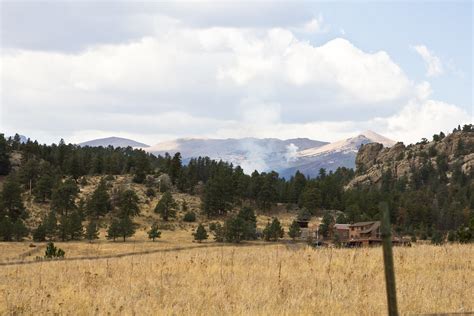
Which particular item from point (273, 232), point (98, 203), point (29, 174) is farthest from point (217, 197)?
point (29, 174)

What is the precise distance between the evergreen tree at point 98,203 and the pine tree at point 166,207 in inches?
475

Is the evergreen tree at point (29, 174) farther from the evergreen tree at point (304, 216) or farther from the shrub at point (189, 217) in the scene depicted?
the evergreen tree at point (304, 216)

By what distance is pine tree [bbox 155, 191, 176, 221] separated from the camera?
122188 millimetres

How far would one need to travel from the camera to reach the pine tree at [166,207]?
12219 centimetres

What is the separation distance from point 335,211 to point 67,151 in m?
84.0

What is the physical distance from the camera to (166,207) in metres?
123

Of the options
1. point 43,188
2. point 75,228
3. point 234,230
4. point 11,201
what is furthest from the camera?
point 43,188

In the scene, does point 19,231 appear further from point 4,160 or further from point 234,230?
point 4,160

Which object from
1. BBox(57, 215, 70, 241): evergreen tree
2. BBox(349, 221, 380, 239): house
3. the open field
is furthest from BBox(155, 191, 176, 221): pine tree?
the open field

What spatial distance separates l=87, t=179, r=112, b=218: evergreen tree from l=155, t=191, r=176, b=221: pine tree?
39.6ft

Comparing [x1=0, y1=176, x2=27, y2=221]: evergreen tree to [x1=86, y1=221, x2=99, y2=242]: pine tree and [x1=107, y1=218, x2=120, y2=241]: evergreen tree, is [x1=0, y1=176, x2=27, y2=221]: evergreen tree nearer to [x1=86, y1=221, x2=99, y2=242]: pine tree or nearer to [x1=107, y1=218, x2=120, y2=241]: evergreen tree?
[x1=86, y1=221, x2=99, y2=242]: pine tree

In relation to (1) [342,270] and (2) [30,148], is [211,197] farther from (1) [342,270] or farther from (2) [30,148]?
(1) [342,270]

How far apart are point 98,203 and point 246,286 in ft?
353

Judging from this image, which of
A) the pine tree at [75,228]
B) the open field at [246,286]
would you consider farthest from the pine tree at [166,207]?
the open field at [246,286]
